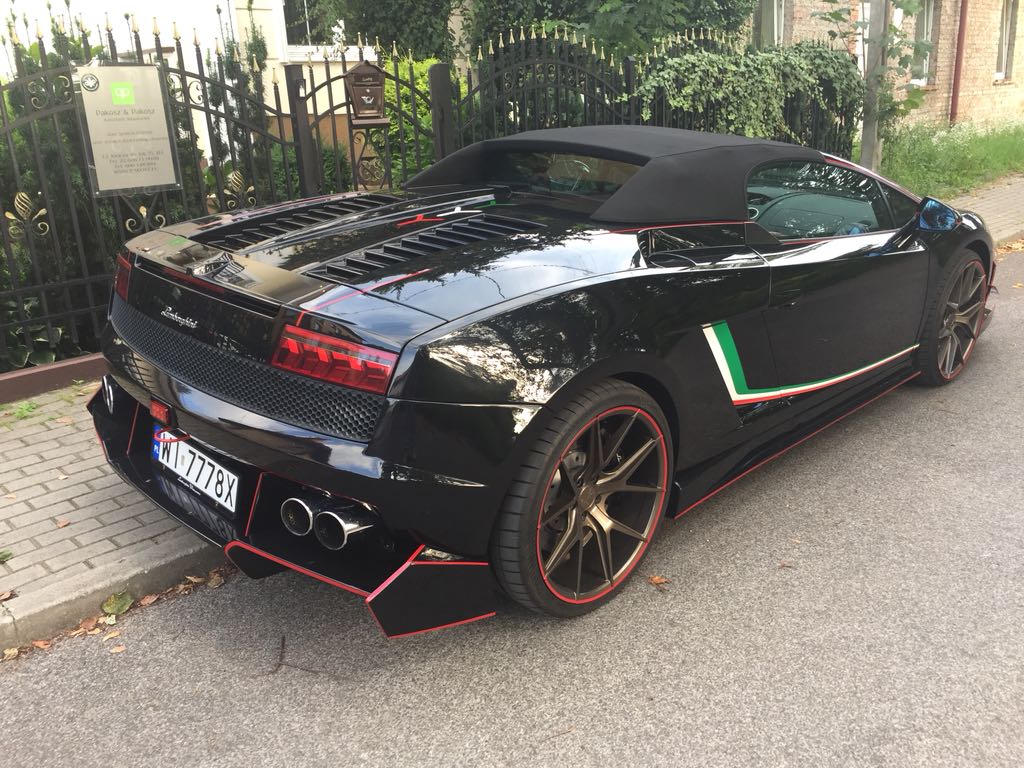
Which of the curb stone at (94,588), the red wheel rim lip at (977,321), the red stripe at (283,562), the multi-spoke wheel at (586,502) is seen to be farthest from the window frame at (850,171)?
the curb stone at (94,588)

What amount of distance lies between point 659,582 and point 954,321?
266cm

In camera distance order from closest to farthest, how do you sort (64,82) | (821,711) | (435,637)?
(821,711), (435,637), (64,82)

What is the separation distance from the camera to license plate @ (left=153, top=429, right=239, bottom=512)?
2.69 meters

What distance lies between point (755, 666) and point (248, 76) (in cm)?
487

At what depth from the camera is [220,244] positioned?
3.03 metres

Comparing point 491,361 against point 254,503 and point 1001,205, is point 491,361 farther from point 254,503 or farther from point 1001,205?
point 1001,205

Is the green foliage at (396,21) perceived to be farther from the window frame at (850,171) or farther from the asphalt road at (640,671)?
the asphalt road at (640,671)

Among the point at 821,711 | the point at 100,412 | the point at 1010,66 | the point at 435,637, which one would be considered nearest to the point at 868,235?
the point at 821,711

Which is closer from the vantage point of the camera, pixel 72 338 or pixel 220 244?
pixel 220 244

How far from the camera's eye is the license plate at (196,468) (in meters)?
2.69

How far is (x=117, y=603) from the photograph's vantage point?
3045mm

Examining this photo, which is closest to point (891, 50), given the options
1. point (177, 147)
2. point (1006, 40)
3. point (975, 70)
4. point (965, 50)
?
point (177, 147)

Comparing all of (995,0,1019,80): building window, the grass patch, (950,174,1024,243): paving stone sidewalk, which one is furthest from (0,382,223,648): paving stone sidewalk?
(995,0,1019,80): building window

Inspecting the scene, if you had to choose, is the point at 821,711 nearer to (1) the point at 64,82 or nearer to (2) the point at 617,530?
(2) the point at 617,530
